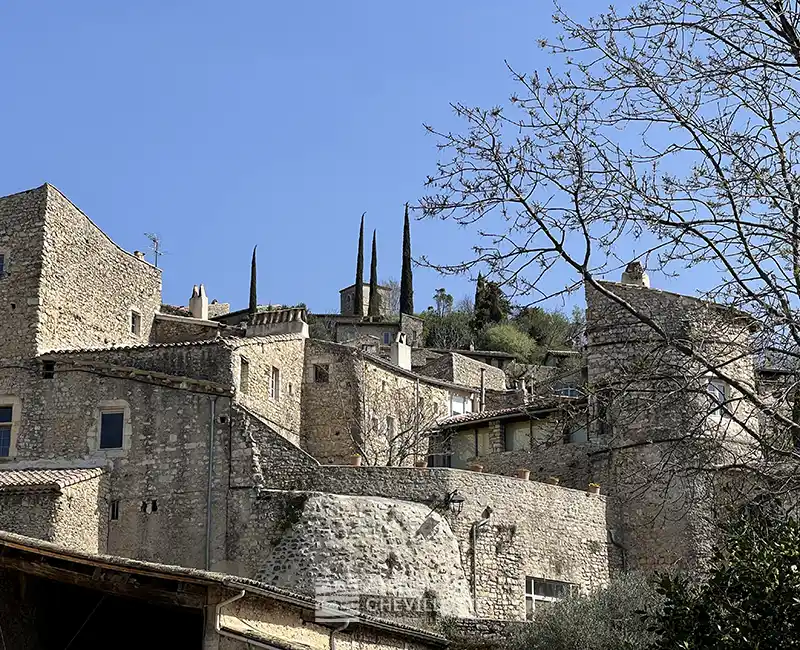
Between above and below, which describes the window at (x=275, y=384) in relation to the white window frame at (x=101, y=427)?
above

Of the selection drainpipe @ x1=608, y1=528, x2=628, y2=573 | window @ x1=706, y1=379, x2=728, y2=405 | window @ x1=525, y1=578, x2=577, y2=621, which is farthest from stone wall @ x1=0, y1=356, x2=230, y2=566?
window @ x1=706, y1=379, x2=728, y2=405

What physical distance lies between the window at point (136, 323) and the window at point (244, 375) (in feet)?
17.8

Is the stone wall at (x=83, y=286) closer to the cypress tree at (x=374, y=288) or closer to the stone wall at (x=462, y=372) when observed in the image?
the stone wall at (x=462, y=372)

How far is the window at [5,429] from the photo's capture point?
32750 millimetres

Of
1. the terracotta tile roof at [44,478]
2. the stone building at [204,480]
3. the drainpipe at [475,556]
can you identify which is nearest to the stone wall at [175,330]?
the stone building at [204,480]

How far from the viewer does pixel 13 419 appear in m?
32.9

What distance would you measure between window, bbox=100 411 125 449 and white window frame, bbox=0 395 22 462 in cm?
240

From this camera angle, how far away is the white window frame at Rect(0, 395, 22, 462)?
107 ft

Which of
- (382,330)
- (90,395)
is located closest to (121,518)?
(90,395)

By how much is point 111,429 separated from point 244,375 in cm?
382

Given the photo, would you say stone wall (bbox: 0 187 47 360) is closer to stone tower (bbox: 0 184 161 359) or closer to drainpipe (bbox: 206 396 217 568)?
stone tower (bbox: 0 184 161 359)

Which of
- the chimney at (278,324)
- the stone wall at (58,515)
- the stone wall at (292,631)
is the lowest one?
the stone wall at (292,631)

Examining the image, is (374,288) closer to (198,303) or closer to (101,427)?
(198,303)

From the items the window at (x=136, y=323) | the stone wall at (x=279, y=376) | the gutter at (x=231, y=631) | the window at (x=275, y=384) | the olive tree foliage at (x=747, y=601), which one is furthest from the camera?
the window at (x=136, y=323)
